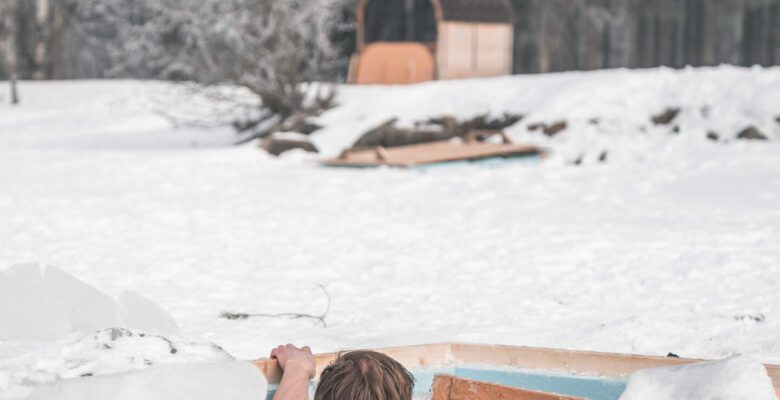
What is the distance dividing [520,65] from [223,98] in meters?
17.3

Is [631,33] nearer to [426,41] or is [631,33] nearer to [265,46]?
[426,41]

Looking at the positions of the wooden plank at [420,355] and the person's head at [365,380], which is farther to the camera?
the wooden plank at [420,355]

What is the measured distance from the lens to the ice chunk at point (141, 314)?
3537 mm

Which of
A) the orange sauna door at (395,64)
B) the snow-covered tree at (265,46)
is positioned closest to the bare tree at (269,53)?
the snow-covered tree at (265,46)

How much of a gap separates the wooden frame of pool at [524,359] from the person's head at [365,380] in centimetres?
70

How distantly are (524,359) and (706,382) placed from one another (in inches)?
30.9

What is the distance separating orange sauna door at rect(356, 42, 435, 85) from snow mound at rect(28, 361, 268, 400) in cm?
1796

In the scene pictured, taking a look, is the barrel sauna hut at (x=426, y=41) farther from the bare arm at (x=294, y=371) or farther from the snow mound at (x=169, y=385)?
the snow mound at (x=169, y=385)

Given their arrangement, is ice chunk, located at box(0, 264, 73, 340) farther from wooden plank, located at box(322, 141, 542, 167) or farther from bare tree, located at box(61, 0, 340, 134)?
bare tree, located at box(61, 0, 340, 134)

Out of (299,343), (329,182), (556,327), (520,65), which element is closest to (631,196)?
(329,182)

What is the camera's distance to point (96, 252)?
7.03 m

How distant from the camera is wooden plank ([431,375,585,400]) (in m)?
2.86

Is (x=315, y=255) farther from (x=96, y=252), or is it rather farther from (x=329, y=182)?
(x=329, y=182)

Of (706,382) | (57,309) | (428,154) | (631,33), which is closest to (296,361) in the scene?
(57,309)
